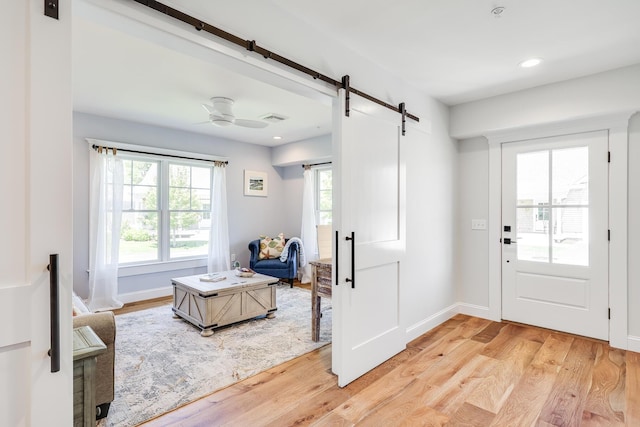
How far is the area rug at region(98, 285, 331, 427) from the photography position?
2.23 meters

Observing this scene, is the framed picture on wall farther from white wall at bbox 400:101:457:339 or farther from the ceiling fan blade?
white wall at bbox 400:101:457:339

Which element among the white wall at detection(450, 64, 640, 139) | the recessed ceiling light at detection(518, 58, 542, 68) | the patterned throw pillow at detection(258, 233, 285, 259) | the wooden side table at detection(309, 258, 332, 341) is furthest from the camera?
the patterned throw pillow at detection(258, 233, 285, 259)

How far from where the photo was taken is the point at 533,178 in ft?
→ 11.5

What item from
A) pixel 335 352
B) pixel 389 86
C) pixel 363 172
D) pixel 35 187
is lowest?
pixel 335 352

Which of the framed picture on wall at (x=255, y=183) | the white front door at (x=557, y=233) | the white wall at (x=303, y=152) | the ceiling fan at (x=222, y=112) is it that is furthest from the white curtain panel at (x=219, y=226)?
the white front door at (x=557, y=233)

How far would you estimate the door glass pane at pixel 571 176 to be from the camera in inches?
126

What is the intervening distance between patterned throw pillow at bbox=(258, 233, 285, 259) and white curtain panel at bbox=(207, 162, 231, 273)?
1.94 ft

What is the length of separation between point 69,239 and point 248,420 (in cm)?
147

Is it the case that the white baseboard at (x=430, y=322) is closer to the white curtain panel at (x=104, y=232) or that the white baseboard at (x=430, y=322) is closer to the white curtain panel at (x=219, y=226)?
the white curtain panel at (x=219, y=226)

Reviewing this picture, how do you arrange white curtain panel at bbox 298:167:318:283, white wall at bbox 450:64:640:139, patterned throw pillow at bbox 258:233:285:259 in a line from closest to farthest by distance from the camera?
1. white wall at bbox 450:64:640:139
2. patterned throw pillow at bbox 258:233:285:259
3. white curtain panel at bbox 298:167:318:283

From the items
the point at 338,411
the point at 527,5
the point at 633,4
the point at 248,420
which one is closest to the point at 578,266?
the point at 633,4

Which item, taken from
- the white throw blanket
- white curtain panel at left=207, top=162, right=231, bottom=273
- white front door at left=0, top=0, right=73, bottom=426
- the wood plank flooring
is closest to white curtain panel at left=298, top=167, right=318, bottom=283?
the white throw blanket

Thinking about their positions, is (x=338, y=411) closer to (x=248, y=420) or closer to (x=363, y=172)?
(x=248, y=420)

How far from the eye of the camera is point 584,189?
3.20 meters
